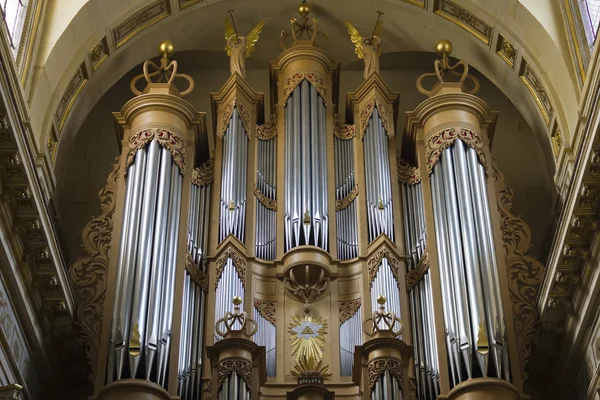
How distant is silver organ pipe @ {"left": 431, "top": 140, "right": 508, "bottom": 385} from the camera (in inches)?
504

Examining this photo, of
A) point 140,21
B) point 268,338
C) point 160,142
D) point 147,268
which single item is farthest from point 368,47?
point 147,268

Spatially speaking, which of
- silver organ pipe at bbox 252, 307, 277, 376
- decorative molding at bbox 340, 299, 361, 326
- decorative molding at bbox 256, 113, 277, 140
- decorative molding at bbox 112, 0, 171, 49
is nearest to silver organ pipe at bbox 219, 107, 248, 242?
decorative molding at bbox 256, 113, 277, 140

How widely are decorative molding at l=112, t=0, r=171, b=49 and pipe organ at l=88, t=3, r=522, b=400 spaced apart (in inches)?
32.0

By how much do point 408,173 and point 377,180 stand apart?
0.55 metres

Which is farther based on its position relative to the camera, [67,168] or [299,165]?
[67,168]

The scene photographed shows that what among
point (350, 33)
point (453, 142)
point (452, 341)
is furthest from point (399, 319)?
point (350, 33)

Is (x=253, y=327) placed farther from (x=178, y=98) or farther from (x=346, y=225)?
(x=178, y=98)

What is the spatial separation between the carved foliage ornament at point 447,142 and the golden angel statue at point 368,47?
64.4 inches

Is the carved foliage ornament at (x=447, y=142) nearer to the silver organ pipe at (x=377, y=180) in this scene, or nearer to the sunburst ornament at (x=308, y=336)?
the silver organ pipe at (x=377, y=180)

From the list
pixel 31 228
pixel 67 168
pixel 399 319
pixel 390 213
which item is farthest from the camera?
pixel 67 168

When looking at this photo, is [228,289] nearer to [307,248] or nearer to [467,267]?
[307,248]

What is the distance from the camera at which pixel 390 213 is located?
1488 cm

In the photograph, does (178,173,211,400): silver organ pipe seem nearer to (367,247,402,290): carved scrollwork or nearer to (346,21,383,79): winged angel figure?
(367,247,402,290): carved scrollwork

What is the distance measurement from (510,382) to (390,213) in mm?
3040
